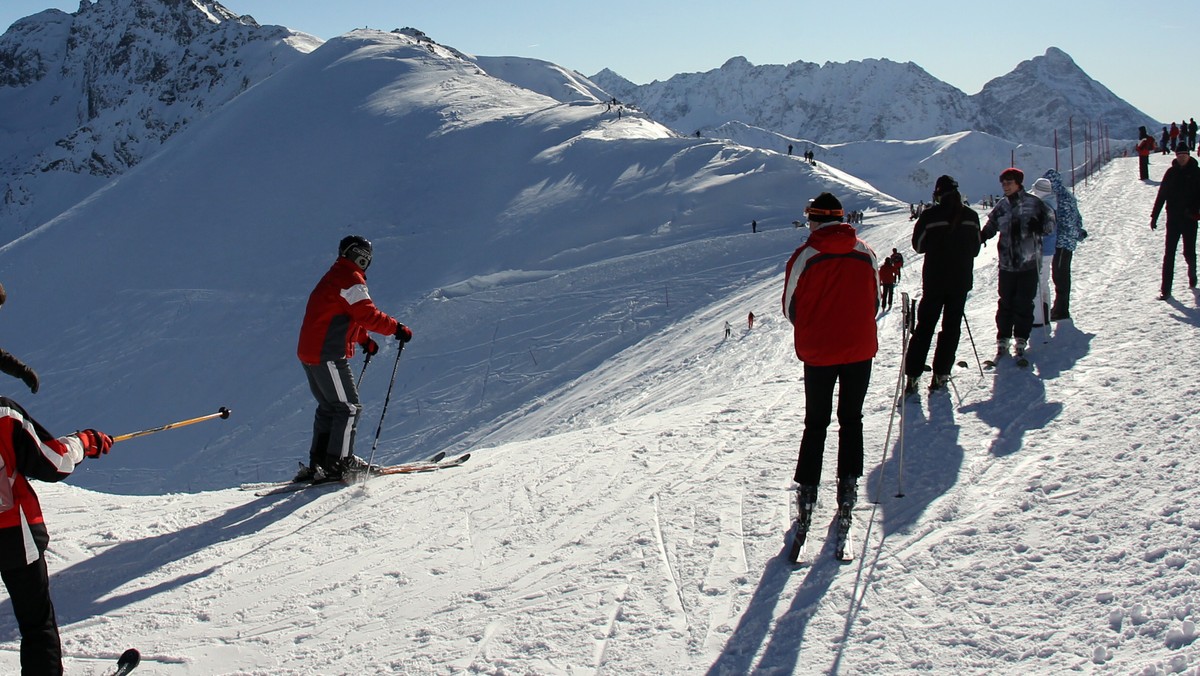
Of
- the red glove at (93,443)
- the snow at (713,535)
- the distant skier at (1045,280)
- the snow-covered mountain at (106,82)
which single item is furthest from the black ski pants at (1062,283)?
the snow-covered mountain at (106,82)

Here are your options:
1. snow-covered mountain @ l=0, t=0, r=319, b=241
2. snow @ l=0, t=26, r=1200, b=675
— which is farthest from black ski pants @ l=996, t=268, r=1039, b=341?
snow-covered mountain @ l=0, t=0, r=319, b=241

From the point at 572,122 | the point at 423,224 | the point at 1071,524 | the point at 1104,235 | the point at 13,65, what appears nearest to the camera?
the point at 1071,524

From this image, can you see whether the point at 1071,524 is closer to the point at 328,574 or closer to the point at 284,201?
the point at 328,574

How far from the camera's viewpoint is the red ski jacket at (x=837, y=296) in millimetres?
4539

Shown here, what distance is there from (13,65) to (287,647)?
219 m

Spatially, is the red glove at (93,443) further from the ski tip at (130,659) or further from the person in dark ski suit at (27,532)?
the ski tip at (130,659)

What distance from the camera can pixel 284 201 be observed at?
39969mm

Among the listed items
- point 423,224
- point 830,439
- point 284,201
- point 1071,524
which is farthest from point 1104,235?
point 284,201

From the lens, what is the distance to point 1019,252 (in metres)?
8.11

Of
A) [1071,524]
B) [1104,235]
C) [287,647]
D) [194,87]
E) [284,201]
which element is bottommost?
[287,647]

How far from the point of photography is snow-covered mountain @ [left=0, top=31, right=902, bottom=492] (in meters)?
22.9

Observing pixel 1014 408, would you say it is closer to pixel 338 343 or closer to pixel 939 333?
pixel 939 333

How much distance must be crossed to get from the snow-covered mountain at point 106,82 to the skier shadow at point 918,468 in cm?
9694

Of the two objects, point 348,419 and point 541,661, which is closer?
point 541,661
